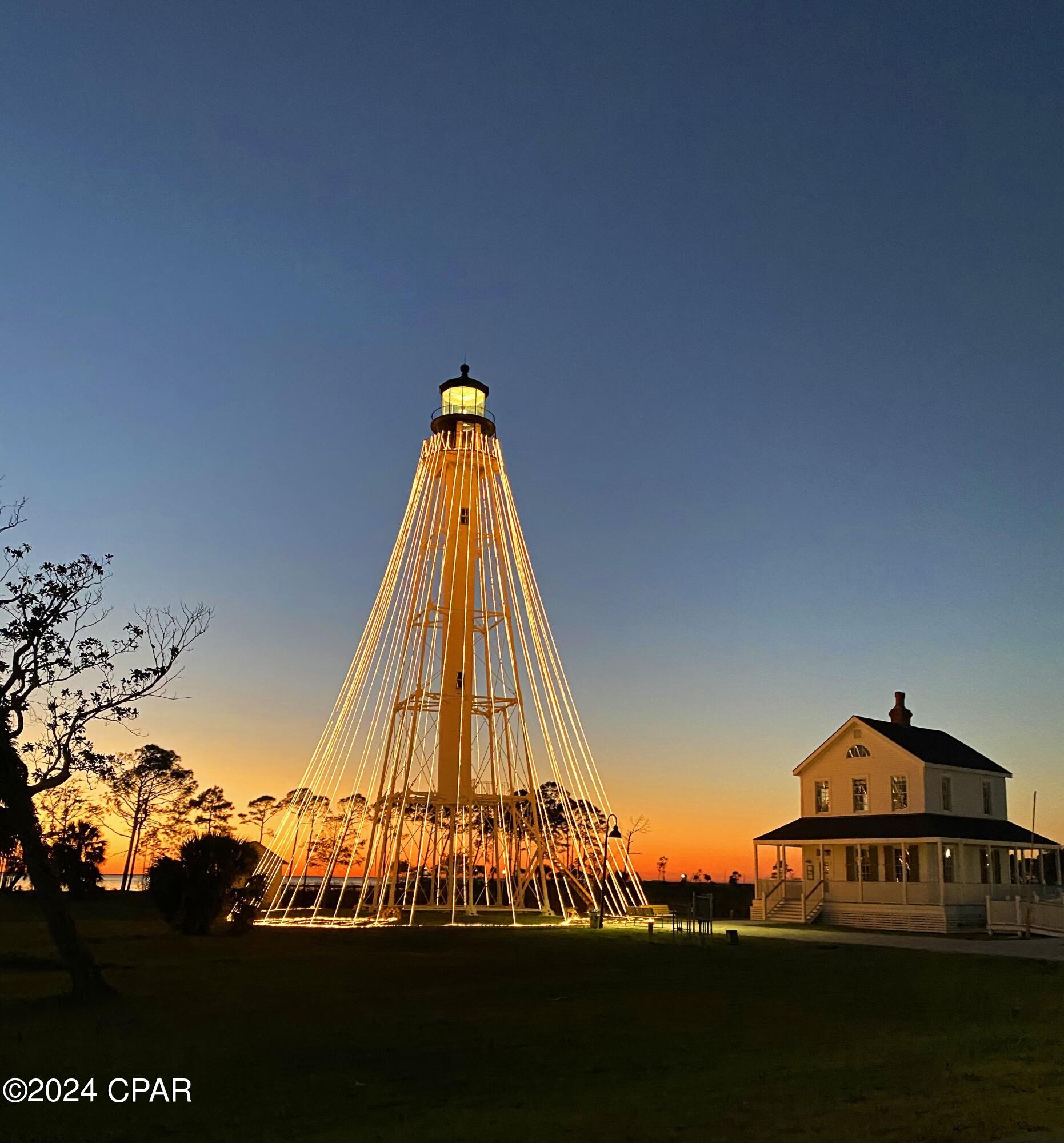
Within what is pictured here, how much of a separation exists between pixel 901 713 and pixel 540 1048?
108 ft

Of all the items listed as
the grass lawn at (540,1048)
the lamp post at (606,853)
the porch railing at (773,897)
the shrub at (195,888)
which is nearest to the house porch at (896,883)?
the porch railing at (773,897)

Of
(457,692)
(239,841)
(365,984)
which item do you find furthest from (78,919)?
(365,984)

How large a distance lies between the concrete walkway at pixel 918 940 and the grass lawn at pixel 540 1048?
4.66 meters

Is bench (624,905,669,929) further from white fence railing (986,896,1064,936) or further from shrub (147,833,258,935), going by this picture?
shrub (147,833,258,935)

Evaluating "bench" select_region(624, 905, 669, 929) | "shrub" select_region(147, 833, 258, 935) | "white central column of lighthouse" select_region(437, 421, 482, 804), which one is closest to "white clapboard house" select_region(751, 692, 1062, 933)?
"bench" select_region(624, 905, 669, 929)

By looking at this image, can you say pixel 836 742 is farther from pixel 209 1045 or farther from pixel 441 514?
pixel 209 1045

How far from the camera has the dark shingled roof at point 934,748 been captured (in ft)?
114

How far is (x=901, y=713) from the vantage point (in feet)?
131

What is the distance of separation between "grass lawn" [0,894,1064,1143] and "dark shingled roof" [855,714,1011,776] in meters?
16.6

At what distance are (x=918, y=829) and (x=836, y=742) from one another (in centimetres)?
473

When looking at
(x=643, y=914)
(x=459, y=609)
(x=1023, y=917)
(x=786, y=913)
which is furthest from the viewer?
(x=786, y=913)

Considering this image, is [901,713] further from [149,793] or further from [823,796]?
[149,793]

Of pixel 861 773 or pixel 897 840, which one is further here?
pixel 861 773

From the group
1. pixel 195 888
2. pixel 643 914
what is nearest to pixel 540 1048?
pixel 195 888
